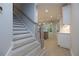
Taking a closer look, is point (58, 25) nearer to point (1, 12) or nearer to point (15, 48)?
point (15, 48)

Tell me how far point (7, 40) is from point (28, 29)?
2095 millimetres

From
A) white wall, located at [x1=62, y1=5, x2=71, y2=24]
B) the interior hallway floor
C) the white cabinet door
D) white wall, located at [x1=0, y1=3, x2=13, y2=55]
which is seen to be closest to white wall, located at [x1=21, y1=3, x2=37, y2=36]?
the interior hallway floor

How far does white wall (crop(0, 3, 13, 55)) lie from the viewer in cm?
230

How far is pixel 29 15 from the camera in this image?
15.2ft

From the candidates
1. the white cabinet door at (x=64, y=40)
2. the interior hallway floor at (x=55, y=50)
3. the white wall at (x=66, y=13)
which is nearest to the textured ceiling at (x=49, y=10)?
the white wall at (x=66, y=13)

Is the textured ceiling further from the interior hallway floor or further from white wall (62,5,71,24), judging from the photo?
the interior hallway floor

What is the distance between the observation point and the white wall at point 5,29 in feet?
7.53

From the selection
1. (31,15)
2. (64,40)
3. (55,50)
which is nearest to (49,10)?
(31,15)

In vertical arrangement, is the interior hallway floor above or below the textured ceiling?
below

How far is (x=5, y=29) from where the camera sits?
7.90 ft

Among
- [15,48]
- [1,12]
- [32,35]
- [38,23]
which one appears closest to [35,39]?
[32,35]

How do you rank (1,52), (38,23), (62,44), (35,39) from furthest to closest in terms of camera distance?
(62,44)
(38,23)
(35,39)
(1,52)

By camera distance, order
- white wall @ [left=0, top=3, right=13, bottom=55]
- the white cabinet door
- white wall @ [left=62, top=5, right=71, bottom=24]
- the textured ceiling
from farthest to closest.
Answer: the white cabinet door → white wall @ [left=62, top=5, right=71, bottom=24] → the textured ceiling → white wall @ [left=0, top=3, right=13, bottom=55]

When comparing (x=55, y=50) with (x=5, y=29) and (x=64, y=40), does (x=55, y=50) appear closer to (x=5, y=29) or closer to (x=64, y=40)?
(x=64, y=40)
